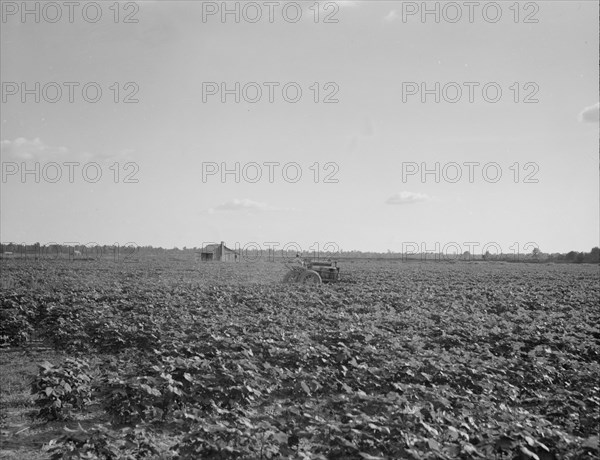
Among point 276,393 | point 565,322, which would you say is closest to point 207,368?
point 276,393

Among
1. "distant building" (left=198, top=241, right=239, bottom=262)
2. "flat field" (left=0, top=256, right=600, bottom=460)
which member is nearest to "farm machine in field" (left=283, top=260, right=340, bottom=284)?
"flat field" (left=0, top=256, right=600, bottom=460)

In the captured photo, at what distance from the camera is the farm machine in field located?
25641mm

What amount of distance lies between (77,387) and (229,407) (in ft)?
8.00

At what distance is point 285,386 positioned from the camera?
270 inches

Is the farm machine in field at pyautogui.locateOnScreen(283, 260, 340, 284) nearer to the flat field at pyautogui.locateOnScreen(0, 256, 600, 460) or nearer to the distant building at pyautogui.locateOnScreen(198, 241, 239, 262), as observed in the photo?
the flat field at pyautogui.locateOnScreen(0, 256, 600, 460)

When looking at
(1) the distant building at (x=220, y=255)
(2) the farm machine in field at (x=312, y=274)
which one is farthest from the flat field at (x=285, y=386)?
(1) the distant building at (x=220, y=255)

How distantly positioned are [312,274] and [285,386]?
18.9m

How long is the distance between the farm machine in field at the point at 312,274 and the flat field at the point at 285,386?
10.5 m

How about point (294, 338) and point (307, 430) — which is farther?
point (294, 338)

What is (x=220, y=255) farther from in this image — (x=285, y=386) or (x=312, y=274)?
(x=285, y=386)

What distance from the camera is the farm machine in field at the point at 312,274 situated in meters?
25.6

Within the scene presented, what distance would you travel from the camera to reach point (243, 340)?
30.1 ft

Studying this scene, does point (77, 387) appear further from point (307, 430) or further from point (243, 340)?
point (307, 430)

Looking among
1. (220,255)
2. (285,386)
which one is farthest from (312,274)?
(220,255)
